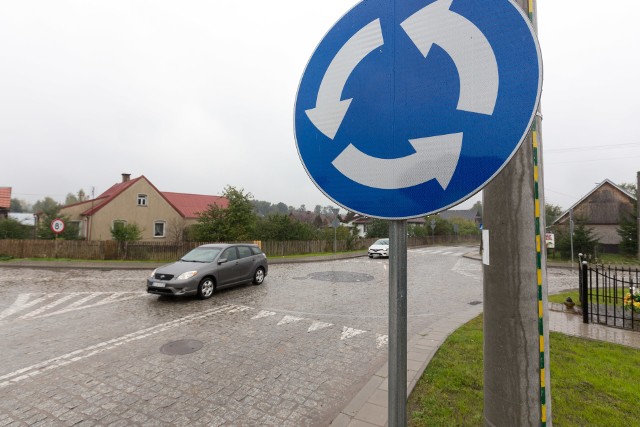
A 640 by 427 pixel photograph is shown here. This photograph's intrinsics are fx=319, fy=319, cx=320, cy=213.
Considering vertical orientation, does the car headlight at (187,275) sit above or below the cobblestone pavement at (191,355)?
above

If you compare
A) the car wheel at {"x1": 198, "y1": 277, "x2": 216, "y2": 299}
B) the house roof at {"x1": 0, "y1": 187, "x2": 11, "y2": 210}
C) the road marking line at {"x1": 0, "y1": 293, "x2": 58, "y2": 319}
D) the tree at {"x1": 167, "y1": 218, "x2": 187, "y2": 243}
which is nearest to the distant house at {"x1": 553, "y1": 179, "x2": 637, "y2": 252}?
the car wheel at {"x1": 198, "y1": 277, "x2": 216, "y2": 299}

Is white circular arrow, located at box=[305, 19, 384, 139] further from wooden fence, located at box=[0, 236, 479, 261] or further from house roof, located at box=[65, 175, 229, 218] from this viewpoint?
house roof, located at box=[65, 175, 229, 218]

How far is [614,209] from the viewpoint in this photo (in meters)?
31.3

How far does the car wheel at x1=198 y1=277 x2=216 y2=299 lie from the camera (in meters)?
9.45

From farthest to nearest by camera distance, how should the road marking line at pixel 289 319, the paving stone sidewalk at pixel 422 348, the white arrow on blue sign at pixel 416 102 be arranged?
the road marking line at pixel 289 319, the paving stone sidewalk at pixel 422 348, the white arrow on blue sign at pixel 416 102

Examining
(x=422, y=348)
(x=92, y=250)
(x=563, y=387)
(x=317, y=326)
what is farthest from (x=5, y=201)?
(x=563, y=387)

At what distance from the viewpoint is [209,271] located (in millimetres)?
9820

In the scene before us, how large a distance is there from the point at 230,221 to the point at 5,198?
24.8 m

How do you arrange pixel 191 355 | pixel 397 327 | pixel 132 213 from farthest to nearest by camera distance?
pixel 132 213 → pixel 191 355 → pixel 397 327

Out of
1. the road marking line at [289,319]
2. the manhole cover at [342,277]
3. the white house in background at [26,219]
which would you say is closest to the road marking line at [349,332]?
the road marking line at [289,319]

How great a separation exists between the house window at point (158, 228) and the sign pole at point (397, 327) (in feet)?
119

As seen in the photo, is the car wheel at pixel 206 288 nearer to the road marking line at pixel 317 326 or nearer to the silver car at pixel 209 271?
the silver car at pixel 209 271

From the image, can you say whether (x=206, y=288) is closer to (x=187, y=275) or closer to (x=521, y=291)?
(x=187, y=275)

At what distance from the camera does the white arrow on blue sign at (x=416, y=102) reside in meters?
1.00
